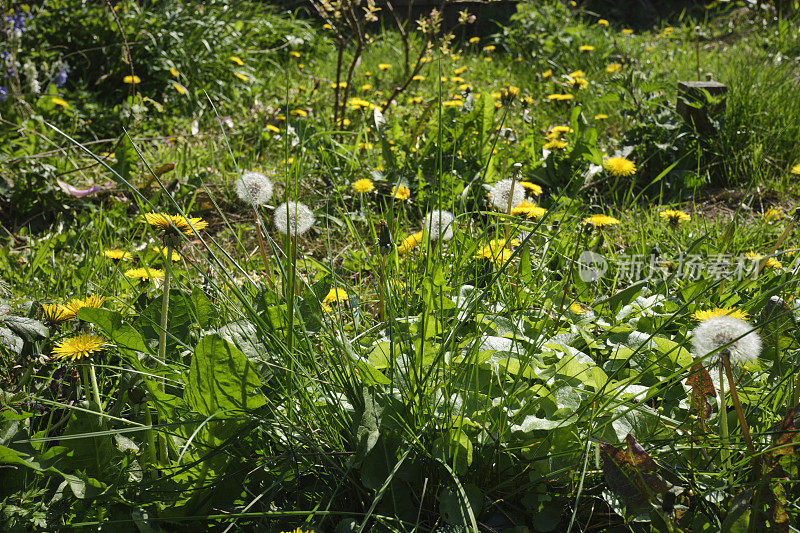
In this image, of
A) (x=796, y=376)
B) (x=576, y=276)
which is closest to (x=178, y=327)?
(x=576, y=276)

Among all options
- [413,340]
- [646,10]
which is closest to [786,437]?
[413,340]

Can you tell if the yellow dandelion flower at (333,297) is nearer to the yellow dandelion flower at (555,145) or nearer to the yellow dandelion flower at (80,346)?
the yellow dandelion flower at (80,346)

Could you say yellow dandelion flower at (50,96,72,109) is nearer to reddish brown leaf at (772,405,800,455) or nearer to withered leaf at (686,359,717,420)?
withered leaf at (686,359,717,420)

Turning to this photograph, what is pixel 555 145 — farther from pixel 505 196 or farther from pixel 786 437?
pixel 786 437

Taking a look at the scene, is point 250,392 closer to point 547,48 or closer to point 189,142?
point 189,142

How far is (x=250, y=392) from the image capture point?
1.02 meters

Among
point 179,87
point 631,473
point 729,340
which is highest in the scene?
point 729,340

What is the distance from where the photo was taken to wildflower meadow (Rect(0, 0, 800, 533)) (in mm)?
1014

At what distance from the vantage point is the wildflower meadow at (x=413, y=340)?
1014mm

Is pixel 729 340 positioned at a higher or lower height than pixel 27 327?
higher

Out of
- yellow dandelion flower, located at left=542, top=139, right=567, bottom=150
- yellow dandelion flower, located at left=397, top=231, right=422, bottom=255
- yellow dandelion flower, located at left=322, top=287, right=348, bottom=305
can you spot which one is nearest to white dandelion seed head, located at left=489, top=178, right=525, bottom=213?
yellow dandelion flower, located at left=397, top=231, right=422, bottom=255

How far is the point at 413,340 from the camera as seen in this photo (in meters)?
1.17

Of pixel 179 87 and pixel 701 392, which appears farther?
pixel 179 87

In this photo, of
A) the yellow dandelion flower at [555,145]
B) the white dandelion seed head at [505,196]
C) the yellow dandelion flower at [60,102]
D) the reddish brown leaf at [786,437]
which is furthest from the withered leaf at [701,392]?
the yellow dandelion flower at [60,102]
